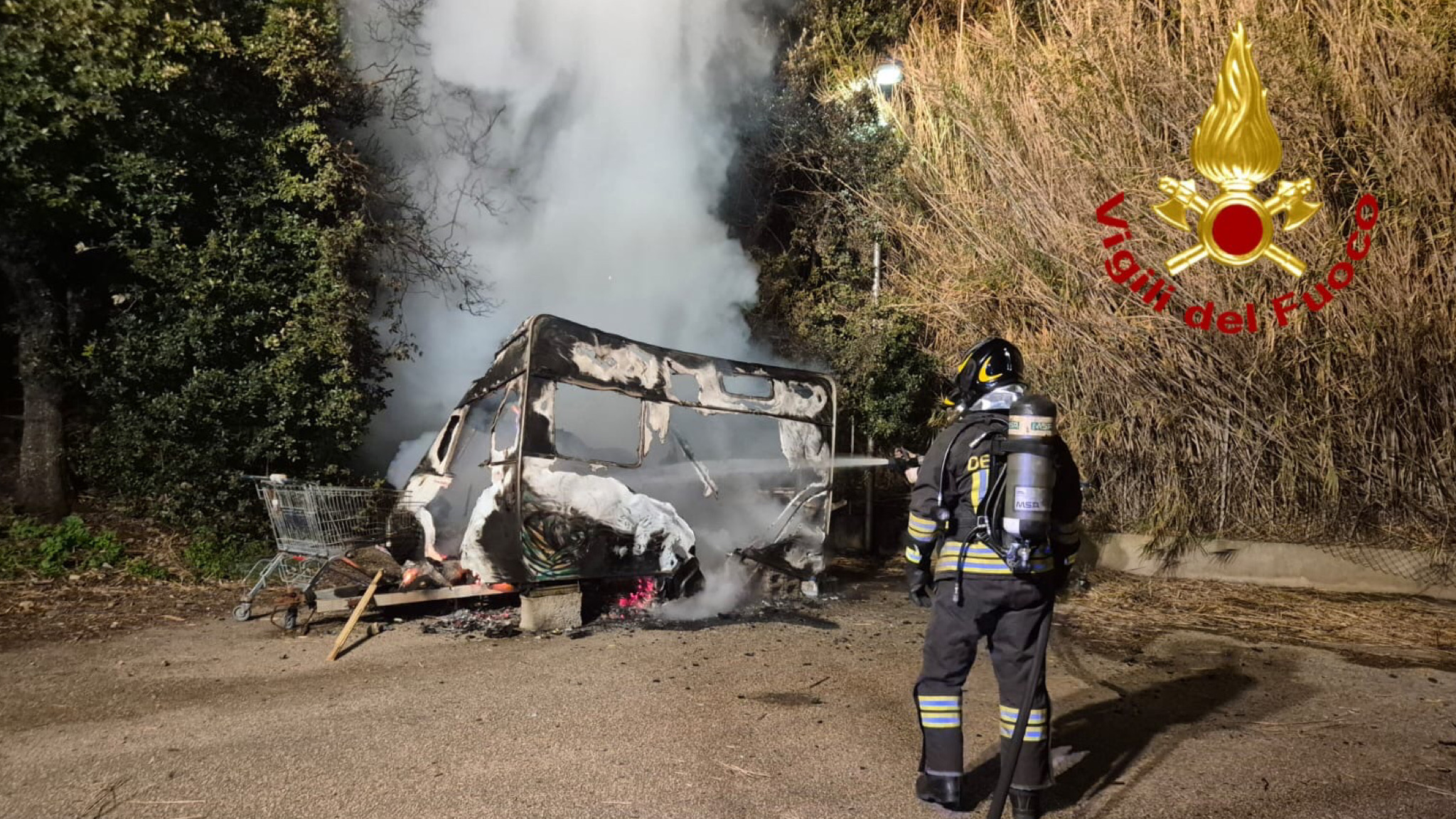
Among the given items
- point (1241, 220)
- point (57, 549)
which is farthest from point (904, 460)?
point (57, 549)

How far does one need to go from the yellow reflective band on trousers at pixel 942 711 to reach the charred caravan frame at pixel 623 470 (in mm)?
3240

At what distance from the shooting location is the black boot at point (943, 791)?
3.18 m

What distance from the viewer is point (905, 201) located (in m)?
11.5

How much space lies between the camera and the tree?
7434mm

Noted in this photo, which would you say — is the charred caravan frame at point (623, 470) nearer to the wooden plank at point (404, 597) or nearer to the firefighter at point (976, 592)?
the wooden plank at point (404, 597)

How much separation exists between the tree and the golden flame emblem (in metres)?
8.14

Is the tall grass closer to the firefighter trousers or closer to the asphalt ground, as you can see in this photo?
the asphalt ground

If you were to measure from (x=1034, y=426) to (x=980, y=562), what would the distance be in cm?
55

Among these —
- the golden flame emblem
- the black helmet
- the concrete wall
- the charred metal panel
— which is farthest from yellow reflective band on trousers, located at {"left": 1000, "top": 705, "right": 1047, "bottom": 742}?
the concrete wall

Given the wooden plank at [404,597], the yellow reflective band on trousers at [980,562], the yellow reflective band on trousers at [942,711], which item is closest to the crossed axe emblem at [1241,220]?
the yellow reflective band on trousers at [980,562]

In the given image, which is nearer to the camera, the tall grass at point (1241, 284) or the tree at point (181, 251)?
the tree at point (181, 251)

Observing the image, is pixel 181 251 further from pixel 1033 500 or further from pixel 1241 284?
pixel 1241 284

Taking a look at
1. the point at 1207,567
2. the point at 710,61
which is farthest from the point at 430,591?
the point at 710,61

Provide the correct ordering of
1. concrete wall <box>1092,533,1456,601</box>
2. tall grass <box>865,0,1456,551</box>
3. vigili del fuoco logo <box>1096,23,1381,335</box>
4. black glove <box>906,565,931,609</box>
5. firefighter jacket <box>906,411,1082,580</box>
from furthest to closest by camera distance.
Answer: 1. concrete wall <box>1092,533,1456,601</box>
2. tall grass <box>865,0,1456,551</box>
3. vigili del fuoco logo <box>1096,23,1381,335</box>
4. black glove <box>906,565,931,609</box>
5. firefighter jacket <box>906,411,1082,580</box>
